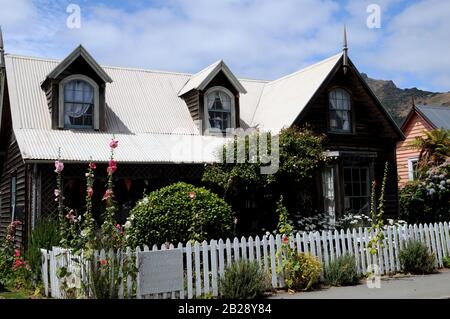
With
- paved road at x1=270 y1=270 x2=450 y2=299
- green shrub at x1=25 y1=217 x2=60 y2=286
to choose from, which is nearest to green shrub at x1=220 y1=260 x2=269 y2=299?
paved road at x1=270 y1=270 x2=450 y2=299

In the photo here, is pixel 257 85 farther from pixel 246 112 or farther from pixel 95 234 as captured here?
pixel 95 234

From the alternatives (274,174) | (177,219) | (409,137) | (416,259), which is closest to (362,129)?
(274,174)

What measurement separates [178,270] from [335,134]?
1124 cm

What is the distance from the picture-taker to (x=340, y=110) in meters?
18.6

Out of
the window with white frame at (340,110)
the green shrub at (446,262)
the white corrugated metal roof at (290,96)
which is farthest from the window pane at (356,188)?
the green shrub at (446,262)

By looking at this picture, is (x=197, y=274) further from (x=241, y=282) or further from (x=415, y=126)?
(x=415, y=126)

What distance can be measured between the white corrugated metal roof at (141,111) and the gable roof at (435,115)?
1062 centimetres

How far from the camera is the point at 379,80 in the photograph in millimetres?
90125

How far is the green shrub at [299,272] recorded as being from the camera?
973cm

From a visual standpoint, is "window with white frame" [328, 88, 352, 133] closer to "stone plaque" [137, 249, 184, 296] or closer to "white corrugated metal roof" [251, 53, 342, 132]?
"white corrugated metal roof" [251, 53, 342, 132]

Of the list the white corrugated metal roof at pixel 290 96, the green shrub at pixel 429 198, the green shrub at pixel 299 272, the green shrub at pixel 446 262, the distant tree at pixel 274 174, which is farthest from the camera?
the green shrub at pixel 429 198

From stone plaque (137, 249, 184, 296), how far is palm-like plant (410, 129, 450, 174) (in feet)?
47.9

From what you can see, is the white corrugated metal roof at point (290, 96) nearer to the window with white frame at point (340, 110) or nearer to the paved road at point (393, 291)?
the window with white frame at point (340, 110)

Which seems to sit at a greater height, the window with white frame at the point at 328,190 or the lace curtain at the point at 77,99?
the lace curtain at the point at 77,99
